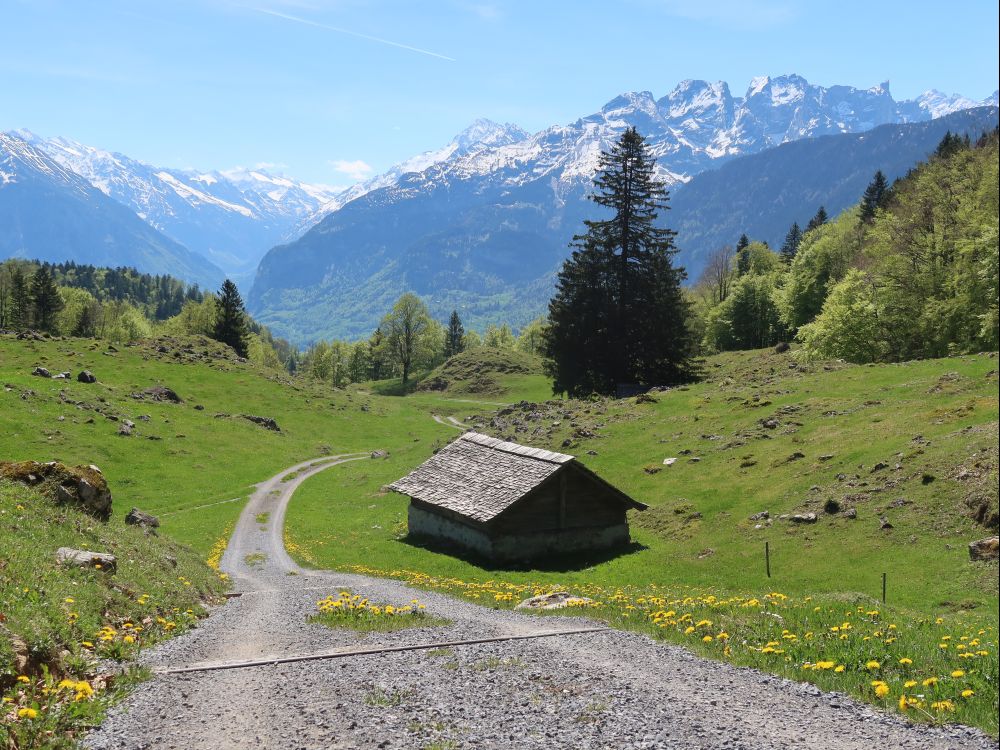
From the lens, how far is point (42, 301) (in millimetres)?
144500

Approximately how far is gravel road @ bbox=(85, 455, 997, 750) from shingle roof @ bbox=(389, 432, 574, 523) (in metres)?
19.6

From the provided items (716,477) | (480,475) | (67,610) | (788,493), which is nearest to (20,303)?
(480,475)

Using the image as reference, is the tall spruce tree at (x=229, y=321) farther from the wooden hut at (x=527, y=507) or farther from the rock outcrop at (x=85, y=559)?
the rock outcrop at (x=85, y=559)

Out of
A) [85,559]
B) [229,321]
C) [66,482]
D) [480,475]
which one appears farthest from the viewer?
[229,321]

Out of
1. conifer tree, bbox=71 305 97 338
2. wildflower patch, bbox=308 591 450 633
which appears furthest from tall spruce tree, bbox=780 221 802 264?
conifer tree, bbox=71 305 97 338

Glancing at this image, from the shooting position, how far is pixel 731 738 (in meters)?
10.3

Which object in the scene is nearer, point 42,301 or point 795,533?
point 795,533

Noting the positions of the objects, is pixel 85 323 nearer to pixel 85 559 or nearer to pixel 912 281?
pixel 912 281

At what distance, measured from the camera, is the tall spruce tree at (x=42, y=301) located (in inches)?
5664

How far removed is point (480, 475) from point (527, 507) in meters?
4.21

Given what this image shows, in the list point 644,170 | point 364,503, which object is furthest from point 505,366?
point 364,503

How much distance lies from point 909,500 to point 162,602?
29.9 metres

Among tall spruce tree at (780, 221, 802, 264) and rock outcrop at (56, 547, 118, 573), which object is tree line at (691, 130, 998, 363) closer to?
rock outcrop at (56, 547, 118, 573)

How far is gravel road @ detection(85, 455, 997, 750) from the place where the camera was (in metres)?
10.1
